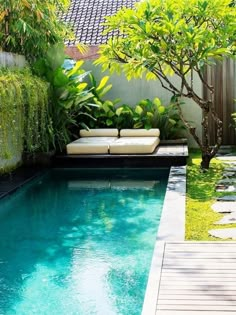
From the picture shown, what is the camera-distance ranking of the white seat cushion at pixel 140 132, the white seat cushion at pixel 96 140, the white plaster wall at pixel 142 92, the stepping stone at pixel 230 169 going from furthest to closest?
the white plaster wall at pixel 142 92 < the white seat cushion at pixel 140 132 < the white seat cushion at pixel 96 140 < the stepping stone at pixel 230 169

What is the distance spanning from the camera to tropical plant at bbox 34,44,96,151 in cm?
1112

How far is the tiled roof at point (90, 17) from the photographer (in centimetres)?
1488

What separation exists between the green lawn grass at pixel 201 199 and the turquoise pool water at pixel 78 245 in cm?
46

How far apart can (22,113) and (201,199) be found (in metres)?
4.06

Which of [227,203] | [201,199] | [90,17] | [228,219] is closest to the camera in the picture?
[228,219]

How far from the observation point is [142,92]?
1329 cm

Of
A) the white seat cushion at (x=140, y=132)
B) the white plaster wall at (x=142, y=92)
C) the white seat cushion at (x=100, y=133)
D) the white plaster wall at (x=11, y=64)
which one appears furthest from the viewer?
the white plaster wall at (x=142, y=92)

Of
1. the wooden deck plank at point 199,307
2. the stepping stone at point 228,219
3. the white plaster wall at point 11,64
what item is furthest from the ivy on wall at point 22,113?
the wooden deck plank at point 199,307

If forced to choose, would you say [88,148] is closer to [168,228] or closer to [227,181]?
[227,181]

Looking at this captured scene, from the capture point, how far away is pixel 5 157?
29.8 feet

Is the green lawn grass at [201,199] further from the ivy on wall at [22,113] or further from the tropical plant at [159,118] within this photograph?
the ivy on wall at [22,113]

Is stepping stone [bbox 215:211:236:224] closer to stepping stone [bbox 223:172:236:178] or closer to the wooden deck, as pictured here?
the wooden deck

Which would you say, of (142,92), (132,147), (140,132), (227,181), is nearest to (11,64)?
(132,147)

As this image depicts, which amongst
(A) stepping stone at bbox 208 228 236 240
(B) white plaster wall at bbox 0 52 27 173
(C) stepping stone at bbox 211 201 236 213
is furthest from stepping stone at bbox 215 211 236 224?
(B) white plaster wall at bbox 0 52 27 173
